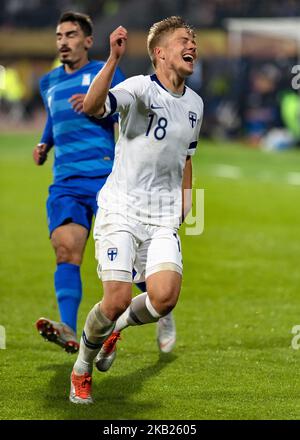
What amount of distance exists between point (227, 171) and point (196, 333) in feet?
53.6

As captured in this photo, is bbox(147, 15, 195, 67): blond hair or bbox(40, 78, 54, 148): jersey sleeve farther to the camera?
bbox(40, 78, 54, 148): jersey sleeve

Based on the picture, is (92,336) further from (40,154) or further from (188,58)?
(40,154)

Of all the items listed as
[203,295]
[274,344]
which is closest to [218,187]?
[203,295]

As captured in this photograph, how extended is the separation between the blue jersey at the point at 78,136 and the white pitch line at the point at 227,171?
15.3 m

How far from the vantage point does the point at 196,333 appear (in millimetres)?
8781

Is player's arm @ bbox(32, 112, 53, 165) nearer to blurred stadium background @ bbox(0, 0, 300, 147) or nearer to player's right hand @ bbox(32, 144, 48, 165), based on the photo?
player's right hand @ bbox(32, 144, 48, 165)

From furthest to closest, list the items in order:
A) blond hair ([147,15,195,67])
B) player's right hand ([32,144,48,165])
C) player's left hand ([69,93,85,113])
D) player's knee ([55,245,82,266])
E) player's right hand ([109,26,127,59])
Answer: player's right hand ([32,144,48,165]), player's knee ([55,245,82,266]), player's left hand ([69,93,85,113]), blond hair ([147,15,195,67]), player's right hand ([109,26,127,59])

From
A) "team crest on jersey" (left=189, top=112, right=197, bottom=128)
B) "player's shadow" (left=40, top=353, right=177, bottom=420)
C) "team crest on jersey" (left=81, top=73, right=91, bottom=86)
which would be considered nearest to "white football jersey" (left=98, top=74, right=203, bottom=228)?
"team crest on jersey" (left=189, top=112, right=197, bottom=128)

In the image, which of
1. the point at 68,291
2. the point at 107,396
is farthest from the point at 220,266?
the point at 107,396

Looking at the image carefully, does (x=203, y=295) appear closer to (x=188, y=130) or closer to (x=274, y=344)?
(x=274, y=344)

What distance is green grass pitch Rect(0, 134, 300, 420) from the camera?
20.9ft

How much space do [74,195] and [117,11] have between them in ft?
115

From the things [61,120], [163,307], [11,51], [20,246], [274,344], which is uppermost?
[61,120]

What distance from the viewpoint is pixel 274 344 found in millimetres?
8312
